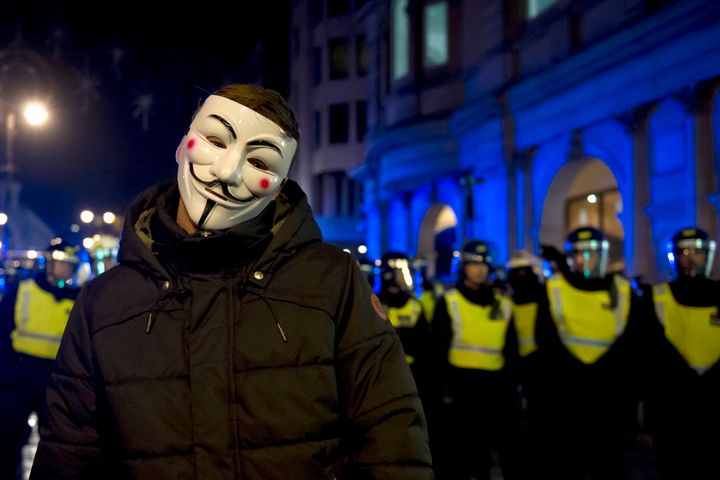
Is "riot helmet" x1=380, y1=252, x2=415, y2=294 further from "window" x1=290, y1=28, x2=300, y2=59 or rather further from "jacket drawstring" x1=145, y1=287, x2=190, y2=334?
"window" x1=290, y1=28, x2=300, y2=59

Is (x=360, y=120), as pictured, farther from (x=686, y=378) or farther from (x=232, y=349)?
(x=232, y=349)

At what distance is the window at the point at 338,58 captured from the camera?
139 feet

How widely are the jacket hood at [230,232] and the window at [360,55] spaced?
39953 millimetres

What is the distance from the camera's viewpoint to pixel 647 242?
1294cm

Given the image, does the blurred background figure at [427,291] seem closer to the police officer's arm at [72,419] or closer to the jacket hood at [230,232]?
the jacket hood at [230,232]

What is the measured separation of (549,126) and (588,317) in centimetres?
1147

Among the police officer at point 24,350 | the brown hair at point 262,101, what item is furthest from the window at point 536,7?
the brown hair at point 262,101

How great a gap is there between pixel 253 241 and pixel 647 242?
1218 cm

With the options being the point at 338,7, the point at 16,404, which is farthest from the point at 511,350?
the point at 338,7

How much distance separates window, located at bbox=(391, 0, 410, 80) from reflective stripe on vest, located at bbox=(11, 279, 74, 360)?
18835 mm

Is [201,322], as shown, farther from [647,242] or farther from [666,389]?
[647,242]

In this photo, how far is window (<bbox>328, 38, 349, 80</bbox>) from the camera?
4222 cm

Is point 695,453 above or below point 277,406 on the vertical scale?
below

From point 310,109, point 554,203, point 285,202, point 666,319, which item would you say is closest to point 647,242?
point 554,203
